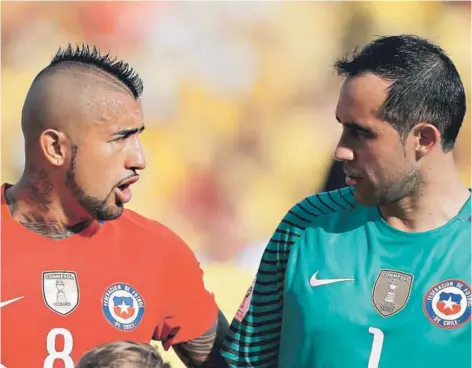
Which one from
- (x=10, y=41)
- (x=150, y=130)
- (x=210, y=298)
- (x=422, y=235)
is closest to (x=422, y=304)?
(x=422, y=235)

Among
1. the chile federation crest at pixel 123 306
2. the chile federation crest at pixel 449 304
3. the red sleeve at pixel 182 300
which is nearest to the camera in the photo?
the chile federation crest at pixel 449 304

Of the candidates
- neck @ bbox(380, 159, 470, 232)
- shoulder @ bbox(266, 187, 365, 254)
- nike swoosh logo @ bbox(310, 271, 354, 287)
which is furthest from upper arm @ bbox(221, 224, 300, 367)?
neck @ bbox(380, 159, 470, 232)

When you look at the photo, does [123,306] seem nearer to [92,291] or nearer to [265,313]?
[92,291]

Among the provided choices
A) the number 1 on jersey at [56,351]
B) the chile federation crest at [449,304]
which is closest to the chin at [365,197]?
the chile federation crest at [449,304]

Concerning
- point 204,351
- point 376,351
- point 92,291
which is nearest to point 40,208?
point 92,291

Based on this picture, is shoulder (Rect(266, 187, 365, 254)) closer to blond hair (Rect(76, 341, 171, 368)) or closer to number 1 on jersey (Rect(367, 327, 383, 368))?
number 1 on jersey (Rect(367, 327, 383, 368))

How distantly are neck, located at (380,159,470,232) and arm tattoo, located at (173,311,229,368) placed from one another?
2.62 feet

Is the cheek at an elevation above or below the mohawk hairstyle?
below

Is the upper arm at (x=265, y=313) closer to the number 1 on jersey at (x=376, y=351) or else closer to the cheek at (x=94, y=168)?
the number 1 on jersey at (x=376, y=351)

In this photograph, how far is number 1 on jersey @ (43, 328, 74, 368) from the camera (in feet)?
9.77

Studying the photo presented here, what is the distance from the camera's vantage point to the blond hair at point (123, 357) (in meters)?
2.46

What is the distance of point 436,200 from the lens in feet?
9.68

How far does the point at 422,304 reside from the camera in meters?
2.88

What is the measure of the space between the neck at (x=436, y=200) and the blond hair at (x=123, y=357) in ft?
3.09
